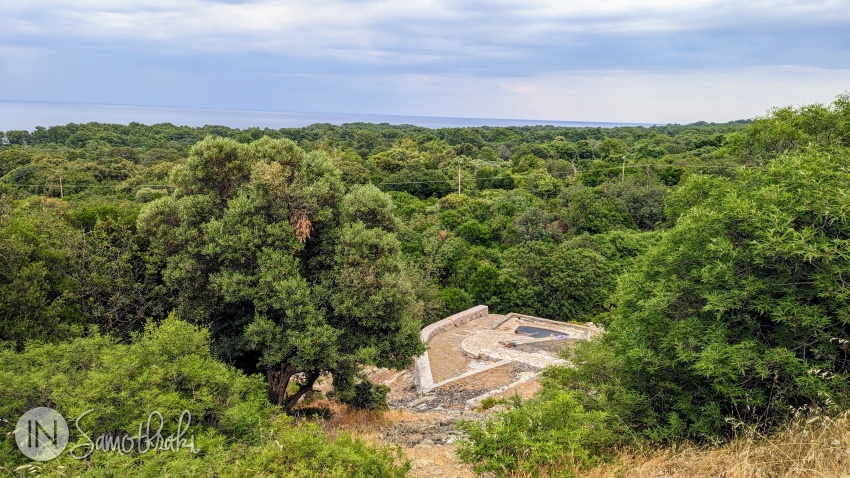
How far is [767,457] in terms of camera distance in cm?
436

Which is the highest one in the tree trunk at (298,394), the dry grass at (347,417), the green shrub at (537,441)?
the green shrub at (537,441)

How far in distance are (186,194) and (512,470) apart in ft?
25.1

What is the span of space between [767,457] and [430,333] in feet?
47.2

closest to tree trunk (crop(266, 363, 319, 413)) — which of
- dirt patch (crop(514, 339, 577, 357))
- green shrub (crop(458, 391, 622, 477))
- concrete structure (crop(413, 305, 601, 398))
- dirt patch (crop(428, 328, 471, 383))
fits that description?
concrete structure (crop(413, 305, 601, 398))

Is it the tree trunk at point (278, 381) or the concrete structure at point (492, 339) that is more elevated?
the tree trunk at point (278, 381)

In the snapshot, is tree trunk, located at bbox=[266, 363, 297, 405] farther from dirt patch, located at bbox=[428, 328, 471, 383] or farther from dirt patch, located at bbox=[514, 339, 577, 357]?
dirt patch, located at bbox=[514, 339, 577, 357]

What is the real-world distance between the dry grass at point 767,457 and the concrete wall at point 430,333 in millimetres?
5886

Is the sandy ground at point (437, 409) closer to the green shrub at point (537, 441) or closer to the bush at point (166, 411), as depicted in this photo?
the green shrub at point (537, 441)

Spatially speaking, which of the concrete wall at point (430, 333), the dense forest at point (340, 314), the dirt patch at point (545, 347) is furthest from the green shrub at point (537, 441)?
the dirt patch at point (545, 347)

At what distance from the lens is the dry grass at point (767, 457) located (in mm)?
3984

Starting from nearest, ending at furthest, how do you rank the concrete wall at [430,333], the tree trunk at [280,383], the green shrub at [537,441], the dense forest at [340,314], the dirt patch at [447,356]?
1. the green shrub at [537,441]
2. the dense forest at [340,314]
3. the tree trunk at [280,383]
4. the concrete wall at [430,333]
5. the dirt patch at [447,356]

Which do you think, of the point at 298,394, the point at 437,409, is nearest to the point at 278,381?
the point at 298,394

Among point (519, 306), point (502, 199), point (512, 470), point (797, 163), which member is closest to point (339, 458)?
point (512, 470)

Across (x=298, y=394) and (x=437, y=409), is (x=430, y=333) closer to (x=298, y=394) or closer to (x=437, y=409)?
(x=437, y=409)
